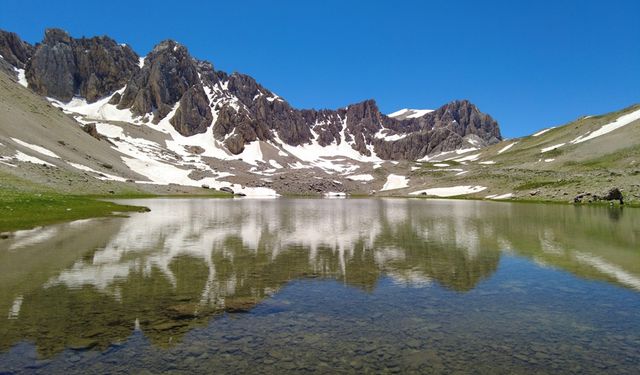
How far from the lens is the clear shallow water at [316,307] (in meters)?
13.0

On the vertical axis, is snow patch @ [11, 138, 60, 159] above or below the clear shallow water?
above

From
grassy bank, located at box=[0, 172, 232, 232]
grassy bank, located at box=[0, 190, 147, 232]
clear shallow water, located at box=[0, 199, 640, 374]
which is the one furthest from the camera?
grassy bank, located at box=[0, 172, 232, 232]

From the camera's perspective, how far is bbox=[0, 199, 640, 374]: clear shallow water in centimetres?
1295

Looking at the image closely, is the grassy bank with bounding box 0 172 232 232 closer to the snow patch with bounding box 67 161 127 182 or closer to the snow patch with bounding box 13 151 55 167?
the snow patch with bounding box 13 151 55 167

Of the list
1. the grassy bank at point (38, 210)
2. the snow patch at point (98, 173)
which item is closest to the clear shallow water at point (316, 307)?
the grassy bank at point (38, 210)

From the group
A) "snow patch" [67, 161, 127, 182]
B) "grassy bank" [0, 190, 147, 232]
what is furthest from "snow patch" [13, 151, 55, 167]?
"grassy bank" [0, 190, 147, 232]

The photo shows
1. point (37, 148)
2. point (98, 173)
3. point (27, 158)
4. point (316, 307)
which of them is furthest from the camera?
point (98, 173)

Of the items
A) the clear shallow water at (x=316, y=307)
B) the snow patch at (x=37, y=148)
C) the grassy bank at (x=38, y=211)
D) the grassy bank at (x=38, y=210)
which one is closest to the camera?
the clear shallow water at (x=316, y=307)

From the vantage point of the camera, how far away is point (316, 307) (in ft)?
61.0

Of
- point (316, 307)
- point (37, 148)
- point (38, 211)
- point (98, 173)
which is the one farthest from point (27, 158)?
point (316, 307)

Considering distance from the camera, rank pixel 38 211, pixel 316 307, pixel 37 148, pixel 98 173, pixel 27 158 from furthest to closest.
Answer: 1. pixel 98 173
2. pixel 37 148
3. pixel 27 158
4. pixel 38 211
5. pixel 316 307

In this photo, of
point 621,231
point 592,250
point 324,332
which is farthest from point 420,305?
point 621,231

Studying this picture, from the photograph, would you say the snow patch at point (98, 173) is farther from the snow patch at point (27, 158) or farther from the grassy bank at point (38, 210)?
the grassy bank at point (38, 210)

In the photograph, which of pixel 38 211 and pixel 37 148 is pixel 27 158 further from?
pixel 38 211
